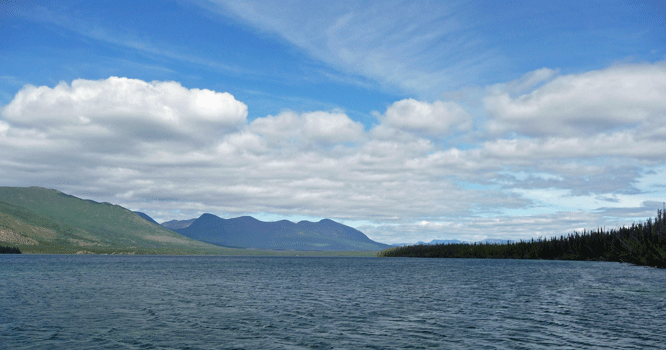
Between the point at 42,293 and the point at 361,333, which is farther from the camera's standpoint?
the point at 42,293

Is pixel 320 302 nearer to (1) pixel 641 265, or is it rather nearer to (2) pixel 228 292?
(2) pixel 228 292

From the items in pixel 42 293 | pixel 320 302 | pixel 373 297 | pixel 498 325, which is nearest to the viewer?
pixel 498 325

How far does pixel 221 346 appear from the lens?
3400 centimetres

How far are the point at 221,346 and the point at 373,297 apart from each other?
120 feet

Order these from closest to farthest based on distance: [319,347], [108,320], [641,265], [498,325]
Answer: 1. [319,347]
2. [498,325]
3. [108,320]
4. [641,265]

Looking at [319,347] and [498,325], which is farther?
[498,325]

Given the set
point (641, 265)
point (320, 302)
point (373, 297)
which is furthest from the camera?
point (641, 265)

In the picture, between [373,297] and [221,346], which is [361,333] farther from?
[373,297]

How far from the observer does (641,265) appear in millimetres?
167250

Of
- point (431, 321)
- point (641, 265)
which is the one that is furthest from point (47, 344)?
point (641, 265)

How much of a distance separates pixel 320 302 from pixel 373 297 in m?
9.82

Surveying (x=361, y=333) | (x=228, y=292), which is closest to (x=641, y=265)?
(x=228, y=292)

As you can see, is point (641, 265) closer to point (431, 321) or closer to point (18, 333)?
point (431, 321)

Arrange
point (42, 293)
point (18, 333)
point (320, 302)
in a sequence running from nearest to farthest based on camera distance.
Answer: point (18, 333) → point (320, 302) → point (42, 293)
